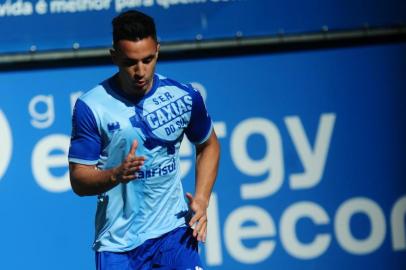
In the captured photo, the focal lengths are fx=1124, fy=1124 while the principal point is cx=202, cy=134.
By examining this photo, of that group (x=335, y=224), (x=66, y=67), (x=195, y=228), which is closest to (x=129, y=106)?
(x=195, y=228)

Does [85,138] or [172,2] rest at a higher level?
[172,2]

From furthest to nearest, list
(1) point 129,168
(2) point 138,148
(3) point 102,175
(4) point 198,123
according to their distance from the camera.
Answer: (4) point 198,123 → (2) point 138,148 → (3) point 102,175 → (1) point 129,168

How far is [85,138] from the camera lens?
14.1ft

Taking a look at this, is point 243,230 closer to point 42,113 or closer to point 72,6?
point 42,113

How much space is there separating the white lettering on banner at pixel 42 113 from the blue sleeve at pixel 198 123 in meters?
1.68

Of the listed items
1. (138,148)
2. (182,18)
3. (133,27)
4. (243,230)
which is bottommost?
(243,230)

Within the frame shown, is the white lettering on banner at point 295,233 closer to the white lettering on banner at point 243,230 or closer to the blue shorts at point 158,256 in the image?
the white lettering on banner at point 243,230

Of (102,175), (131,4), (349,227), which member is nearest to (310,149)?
(349,227)

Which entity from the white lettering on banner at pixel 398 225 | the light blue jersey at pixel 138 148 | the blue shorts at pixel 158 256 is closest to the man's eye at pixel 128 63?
the light blue jersey at pixel 138 148

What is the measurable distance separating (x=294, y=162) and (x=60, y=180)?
1.29 metres

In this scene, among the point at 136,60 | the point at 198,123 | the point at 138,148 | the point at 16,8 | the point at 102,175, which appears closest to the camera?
the point at 102,175

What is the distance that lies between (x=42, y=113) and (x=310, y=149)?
149 cm

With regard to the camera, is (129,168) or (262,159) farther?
(262,159)

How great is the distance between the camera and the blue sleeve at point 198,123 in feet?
14.8
